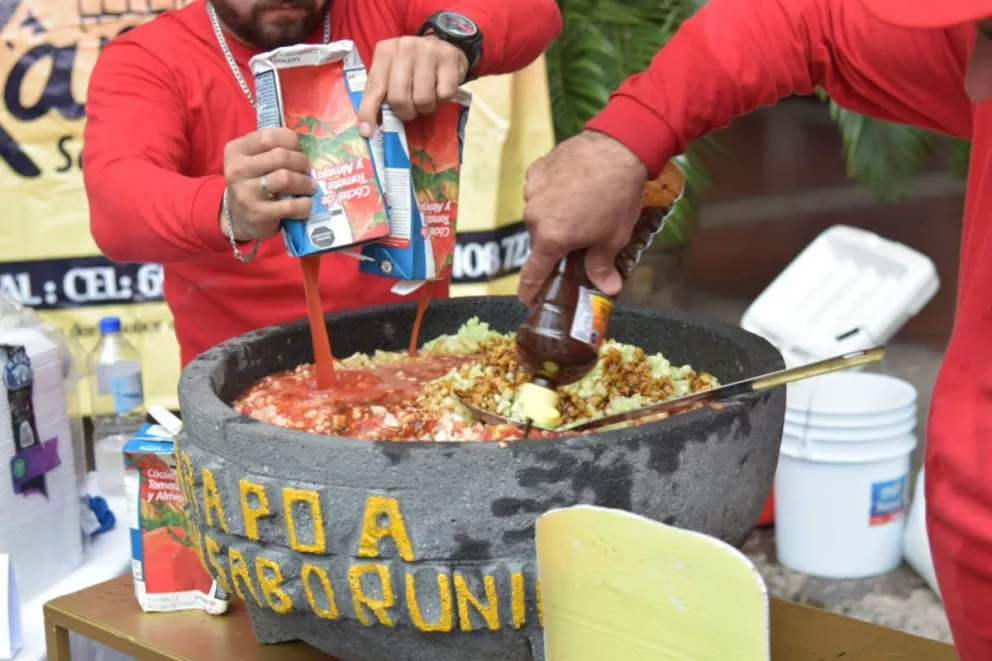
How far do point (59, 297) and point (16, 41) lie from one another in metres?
0.65

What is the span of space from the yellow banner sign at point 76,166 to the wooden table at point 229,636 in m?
1.55

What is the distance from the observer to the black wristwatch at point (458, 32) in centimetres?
149

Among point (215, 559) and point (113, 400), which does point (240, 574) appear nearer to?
point (215, 559)

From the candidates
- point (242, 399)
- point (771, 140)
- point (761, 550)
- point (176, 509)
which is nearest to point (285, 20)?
point (242, 399)

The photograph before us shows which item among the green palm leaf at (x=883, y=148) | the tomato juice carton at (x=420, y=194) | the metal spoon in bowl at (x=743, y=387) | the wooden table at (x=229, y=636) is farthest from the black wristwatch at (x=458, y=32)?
the green palm leaf at (x=883, y=148)

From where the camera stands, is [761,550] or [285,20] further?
[761,550]

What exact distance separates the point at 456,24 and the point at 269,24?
293 millimetres

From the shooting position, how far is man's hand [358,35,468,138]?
4.16 ft

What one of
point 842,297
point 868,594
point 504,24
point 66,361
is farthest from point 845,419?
point 66,361

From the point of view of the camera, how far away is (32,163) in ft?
9.12

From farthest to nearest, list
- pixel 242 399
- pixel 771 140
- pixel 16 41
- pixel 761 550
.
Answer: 1. pixel 771 140
2. pixel 761 550
3. pixel 16 41
4. pixel 242 399

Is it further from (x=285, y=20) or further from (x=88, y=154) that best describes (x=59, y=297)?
(x=285, y=20)

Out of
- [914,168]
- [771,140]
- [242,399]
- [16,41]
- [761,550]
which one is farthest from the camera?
[771,140]

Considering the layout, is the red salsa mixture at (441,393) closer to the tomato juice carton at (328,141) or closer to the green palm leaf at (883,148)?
the tomato juice carton at (328,141)
